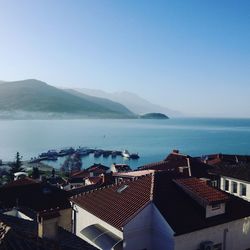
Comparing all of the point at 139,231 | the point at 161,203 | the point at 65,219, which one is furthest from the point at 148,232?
the point at 65,219

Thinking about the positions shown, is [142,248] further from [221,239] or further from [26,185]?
[26,185]

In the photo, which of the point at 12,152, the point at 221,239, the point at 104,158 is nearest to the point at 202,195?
the point at 221,239

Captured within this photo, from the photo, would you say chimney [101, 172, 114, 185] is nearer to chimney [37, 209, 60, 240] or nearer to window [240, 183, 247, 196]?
window [240, 183, 247, 196]

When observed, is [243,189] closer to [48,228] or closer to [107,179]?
[107,179]

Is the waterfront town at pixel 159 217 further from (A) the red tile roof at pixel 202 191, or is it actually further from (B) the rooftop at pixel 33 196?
(B) the rooftop at pixel 33 196

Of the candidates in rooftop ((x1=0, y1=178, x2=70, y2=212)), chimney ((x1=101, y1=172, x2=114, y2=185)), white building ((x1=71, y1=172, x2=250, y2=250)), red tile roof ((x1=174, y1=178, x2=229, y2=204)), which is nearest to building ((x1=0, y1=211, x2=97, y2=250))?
white building ((x1=71, y1=172, x2=250, y2=250))

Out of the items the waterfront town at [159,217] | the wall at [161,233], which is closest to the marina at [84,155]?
the waterfront town at [159,217]
